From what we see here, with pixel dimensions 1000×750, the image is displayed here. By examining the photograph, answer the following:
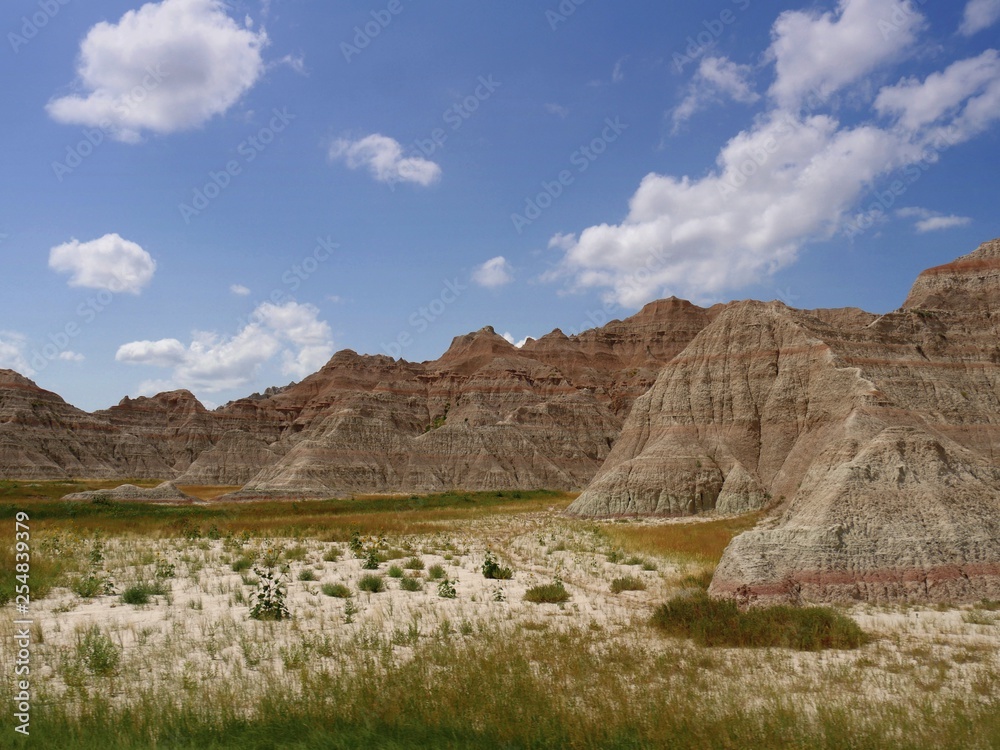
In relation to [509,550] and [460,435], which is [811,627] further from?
[460,435]

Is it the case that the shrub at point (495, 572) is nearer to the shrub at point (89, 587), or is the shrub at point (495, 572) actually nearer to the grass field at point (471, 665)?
the grass field at point (471, 665)

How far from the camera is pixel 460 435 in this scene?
4338 inches

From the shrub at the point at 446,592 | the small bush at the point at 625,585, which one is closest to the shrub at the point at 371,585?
the shrub at the point at 446,592

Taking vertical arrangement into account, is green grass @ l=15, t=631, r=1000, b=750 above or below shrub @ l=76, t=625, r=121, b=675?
below

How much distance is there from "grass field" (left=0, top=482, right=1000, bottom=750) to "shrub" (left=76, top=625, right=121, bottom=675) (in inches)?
1.6

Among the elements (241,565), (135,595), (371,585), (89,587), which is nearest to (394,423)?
(241,565)

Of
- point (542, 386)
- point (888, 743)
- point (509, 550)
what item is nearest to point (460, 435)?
point (542, 386)

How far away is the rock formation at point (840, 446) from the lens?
14.6m

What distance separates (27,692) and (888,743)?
981 centimetres

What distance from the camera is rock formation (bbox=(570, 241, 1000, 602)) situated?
1461 cm

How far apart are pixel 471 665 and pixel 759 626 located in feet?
18.0

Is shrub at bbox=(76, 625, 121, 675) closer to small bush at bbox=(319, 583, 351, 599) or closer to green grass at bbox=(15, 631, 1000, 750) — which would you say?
green grass at bbox=(15, 631, 1000, 750)

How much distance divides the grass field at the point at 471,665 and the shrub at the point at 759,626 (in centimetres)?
4

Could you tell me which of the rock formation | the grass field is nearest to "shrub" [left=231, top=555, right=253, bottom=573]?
the grass field
